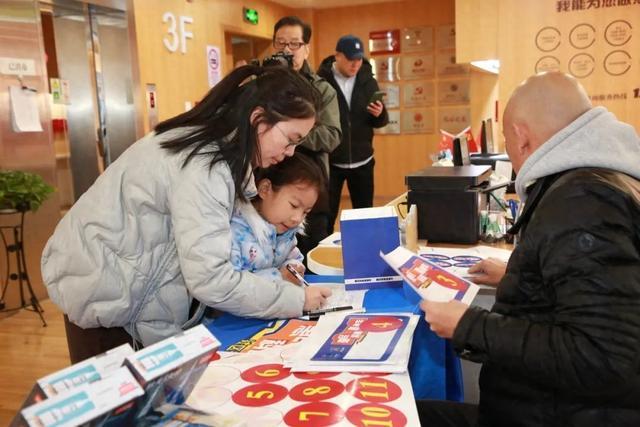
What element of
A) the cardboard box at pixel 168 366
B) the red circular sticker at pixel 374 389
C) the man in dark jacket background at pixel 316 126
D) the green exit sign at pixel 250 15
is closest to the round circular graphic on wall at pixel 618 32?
the man in dark jacket background at pixel 316 126

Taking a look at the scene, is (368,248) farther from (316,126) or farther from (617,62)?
(617,62)

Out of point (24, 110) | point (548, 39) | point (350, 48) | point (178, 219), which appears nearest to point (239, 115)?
point (178, 219)

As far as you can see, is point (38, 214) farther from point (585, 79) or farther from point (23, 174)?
point (585, 79)

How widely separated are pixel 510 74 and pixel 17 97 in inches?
136

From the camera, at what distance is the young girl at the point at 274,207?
63.9 inches

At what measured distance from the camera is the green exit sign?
6.52m

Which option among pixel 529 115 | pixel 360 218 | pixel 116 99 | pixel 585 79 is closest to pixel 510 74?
pixel 585 79

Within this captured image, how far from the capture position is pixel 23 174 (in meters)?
3.80

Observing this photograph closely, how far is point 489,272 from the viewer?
66.7 inches

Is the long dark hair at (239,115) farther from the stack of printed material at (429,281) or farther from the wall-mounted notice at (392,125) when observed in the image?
the wall-mounted notice at (392,125)

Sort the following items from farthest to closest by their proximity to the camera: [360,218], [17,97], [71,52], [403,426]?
1. [71,52]
2. [17,97]
3. [360,218]
4. [403,426]

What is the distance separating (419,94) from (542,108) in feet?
22.9

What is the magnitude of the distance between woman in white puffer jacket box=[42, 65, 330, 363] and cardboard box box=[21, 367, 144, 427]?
58 cm

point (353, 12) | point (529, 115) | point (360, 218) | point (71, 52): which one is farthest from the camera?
point (353, 12)
